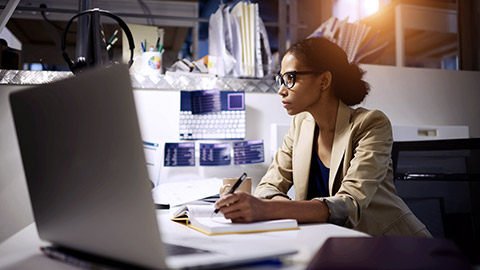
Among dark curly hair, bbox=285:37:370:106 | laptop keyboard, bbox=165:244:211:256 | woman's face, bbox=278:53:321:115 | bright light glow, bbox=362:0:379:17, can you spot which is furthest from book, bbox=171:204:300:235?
bright light glow, bbox=362:0:379:17

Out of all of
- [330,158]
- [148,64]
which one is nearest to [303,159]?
[330,158]

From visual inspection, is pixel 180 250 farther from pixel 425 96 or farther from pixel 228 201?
pixel 425 96

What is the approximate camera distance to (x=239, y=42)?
5.92 ft

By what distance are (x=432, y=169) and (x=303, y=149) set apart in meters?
0.43

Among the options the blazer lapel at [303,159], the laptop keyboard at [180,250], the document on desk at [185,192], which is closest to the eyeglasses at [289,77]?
the blazer lapel at [303,159]

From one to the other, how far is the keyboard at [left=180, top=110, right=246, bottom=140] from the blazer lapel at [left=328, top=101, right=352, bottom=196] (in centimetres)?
50

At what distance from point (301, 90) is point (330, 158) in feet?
0.88

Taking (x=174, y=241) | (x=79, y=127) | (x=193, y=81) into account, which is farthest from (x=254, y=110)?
(x=79, y=127)

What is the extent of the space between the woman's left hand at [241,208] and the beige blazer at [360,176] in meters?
0.25

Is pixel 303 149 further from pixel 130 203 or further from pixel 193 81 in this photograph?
pixel 130 203

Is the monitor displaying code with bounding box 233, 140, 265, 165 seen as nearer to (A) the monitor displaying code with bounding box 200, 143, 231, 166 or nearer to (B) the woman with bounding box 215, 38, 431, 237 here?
(A) the monitor displaying code with bounding box 200, 143, 231, 166

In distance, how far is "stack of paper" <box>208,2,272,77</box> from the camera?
1.80 meters

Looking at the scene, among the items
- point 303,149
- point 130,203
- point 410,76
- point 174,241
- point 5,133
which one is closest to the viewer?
point 130,203

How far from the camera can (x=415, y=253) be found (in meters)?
0.48
